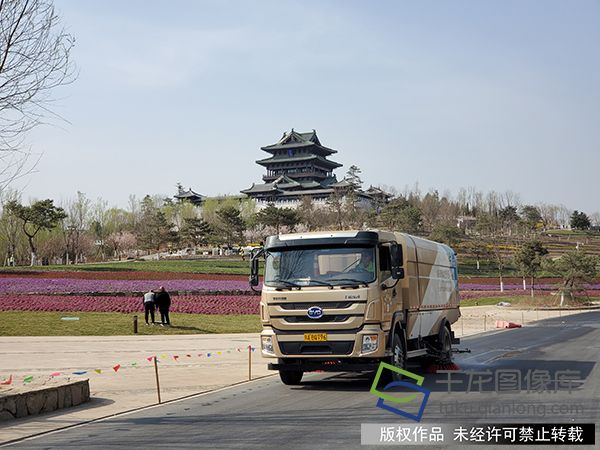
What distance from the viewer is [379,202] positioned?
119m

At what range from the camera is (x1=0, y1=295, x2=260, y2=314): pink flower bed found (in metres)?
32.3

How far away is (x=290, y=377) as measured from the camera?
14.7 meters

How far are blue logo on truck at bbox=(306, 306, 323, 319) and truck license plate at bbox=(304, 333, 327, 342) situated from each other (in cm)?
32

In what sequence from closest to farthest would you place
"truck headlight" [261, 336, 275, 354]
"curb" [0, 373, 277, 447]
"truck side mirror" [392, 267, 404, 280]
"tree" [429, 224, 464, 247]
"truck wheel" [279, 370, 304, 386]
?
"curb" [0, 373, 277, 447], "truck side mirror" [392, 267, 404, 280], "truck headlight" [261, 336, 275, 354], "truck wheel" [279, 370, 304, 386], "tree" [429, 224, 464, 247]

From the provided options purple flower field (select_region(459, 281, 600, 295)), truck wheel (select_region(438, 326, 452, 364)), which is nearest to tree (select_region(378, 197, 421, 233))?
purple flower field (select_region(459, 281, 600, 295))

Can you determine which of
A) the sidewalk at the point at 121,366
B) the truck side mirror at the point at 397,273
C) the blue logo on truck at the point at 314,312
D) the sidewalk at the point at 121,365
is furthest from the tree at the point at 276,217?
the blue logo on truck at the point at 314,312

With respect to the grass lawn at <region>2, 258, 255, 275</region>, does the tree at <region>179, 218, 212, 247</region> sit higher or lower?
higher

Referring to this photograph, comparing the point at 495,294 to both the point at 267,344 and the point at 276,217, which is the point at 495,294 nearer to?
the point at 276,217

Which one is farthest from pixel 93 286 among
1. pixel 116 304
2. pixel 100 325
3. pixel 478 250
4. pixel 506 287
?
pixel 478 250

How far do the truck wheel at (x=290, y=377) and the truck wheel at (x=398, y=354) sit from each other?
6.23 feet

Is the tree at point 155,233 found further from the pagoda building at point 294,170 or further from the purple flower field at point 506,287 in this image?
the purple flower field at point 506,287

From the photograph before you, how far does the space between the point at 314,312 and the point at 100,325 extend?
16572mm

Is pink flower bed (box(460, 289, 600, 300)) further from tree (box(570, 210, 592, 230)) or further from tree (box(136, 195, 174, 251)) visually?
tree (box(570, 210, 592, 230))

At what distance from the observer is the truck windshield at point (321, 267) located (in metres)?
13.6
